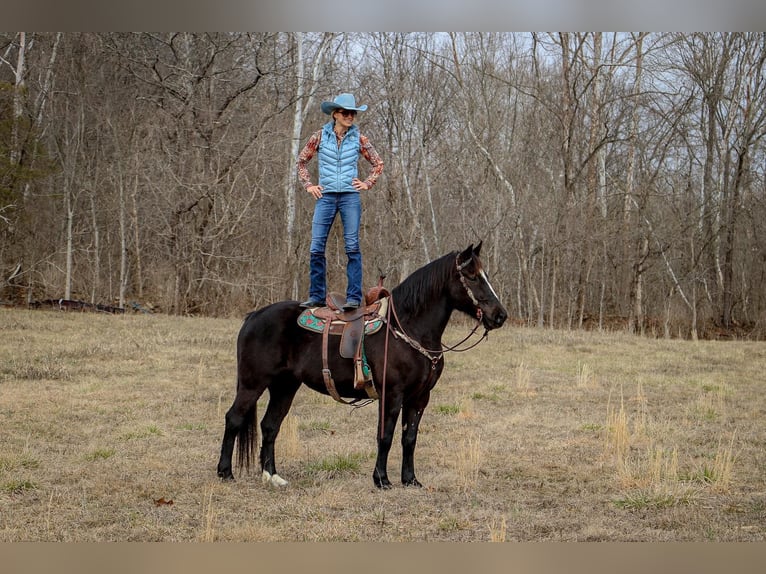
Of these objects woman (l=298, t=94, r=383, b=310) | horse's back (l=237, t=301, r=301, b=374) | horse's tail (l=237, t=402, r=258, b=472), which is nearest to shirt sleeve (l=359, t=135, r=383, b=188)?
woman (l=298, t=94, r=383, b=310)

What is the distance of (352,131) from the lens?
6.72 meters

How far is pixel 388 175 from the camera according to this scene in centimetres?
2078

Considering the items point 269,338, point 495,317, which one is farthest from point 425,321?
point 269,338

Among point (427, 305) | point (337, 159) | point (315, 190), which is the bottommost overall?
point (427, 305)

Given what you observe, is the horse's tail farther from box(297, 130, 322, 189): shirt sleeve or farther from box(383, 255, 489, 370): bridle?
box(297, 130, 322, 189): shirt sleeve

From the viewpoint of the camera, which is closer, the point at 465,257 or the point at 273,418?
the point at 465,257

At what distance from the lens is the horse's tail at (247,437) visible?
21.9 ft

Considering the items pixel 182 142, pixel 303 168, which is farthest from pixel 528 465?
pixel 182 142

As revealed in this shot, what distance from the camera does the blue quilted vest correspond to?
6656mm

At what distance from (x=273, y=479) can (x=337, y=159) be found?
2807 millimetres

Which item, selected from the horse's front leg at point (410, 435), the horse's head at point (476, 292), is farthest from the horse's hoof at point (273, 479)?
the horse's head at point (476, 292)

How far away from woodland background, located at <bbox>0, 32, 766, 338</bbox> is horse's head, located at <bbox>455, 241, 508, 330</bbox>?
1308cm

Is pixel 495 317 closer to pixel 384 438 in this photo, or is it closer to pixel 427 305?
pixel 427 305

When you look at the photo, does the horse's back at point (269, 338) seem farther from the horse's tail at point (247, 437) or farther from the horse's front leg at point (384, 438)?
the horse's front leg at point (384, 438)
